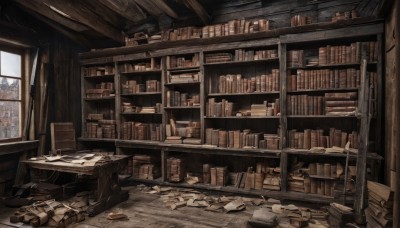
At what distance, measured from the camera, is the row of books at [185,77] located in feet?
15.5

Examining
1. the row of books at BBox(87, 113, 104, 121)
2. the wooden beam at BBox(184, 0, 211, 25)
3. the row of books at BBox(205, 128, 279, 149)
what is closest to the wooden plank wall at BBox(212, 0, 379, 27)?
the wooden beam at BBox(184, 0, 211, 25)

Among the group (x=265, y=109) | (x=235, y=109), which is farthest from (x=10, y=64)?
(x=265, y=109)

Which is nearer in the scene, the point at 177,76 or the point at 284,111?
the point at 284,111

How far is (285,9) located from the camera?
4516mm

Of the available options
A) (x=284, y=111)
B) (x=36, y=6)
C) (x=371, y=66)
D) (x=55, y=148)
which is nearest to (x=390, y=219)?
(x=284, y=111)

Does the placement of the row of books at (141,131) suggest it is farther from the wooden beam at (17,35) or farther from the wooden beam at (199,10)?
the wooden beam at (17,35)

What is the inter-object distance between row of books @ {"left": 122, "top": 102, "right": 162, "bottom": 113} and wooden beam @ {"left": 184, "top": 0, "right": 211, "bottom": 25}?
1.90m

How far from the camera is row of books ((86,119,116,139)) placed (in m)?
5.52

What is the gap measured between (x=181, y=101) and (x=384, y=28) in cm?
340

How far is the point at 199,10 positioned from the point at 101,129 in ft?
10.8

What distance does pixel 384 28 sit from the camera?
347 centimetres

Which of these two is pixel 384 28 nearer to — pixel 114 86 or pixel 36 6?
pixel 114 86

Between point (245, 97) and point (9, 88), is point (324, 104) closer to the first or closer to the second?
point (245, 97)

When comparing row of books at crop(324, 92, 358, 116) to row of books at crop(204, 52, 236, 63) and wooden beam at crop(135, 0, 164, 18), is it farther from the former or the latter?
wooden beam at crop(135, 0, 164, 18)
